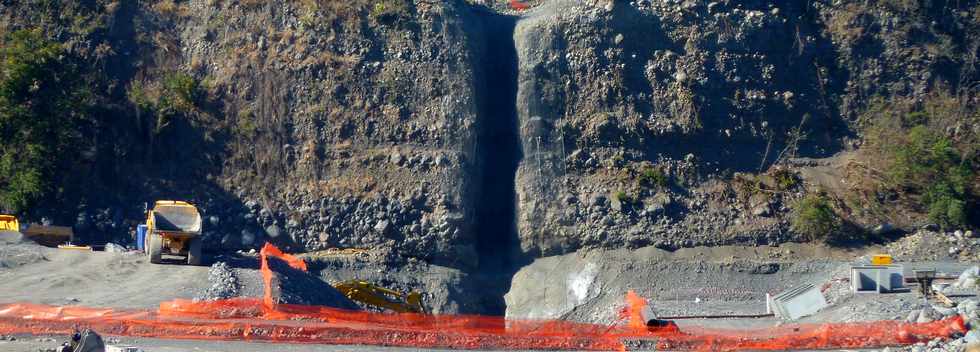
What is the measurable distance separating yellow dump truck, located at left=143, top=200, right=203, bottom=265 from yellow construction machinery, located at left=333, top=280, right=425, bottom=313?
3.11 meters

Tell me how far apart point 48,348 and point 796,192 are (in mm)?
18759

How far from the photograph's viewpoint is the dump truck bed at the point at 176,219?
2738cm

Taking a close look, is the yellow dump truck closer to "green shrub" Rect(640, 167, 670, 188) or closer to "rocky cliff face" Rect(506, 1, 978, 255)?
"rocky cliff face" Rect(506, 1, 978, 255)

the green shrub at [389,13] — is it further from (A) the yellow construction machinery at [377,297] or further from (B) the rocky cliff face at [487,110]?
(A) the yellow construction machinery at [377,297]

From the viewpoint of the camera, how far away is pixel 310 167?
32.2 meters

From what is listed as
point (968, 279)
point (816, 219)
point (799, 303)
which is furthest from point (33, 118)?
point (968, 279)

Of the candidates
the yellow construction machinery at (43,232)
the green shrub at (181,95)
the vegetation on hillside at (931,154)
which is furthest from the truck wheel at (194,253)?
the vegetation on hillside at (931,154)

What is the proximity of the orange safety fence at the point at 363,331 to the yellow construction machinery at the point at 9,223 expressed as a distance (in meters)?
6.88

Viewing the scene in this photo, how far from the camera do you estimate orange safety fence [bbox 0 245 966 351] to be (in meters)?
21.4

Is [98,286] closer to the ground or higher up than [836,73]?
closer to the ground

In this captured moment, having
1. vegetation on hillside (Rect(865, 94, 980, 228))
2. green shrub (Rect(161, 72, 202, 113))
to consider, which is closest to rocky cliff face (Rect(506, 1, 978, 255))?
vegetation on hillside (Rect(865, 94, 980, 228))

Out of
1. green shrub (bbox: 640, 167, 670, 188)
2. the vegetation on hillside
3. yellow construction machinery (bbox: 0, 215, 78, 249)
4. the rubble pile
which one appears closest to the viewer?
the rubble pile

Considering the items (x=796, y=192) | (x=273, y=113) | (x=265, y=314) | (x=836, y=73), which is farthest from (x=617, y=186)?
(x=265, y=314)

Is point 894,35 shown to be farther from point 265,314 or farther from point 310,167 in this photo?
point 265,314
